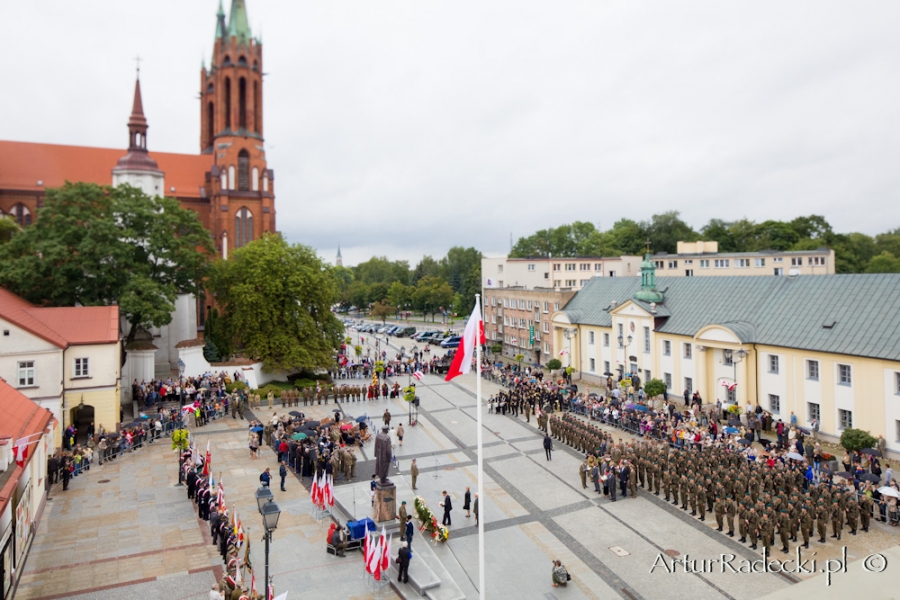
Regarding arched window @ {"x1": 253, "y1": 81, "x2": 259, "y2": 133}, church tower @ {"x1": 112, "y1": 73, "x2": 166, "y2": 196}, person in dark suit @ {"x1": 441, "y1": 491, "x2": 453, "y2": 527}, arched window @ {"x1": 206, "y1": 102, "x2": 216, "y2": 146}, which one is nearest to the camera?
person in dark suit @ {"x1": 441, "y1": 491, "x2": 453, "y2": 527}

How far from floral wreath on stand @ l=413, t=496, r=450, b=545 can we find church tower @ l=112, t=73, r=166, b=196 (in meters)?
46.4

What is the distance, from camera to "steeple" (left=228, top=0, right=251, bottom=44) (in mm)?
68000

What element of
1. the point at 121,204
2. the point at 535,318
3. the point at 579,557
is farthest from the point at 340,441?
the point at 535,318

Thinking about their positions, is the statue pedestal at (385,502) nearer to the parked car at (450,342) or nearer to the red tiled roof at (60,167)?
the parked car at (450,342)

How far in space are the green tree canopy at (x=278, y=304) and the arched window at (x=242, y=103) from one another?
26.7 metres

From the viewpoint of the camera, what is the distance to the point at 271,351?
43344mm

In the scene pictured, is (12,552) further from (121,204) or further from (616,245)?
(616,245)

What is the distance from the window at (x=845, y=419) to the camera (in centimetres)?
2772

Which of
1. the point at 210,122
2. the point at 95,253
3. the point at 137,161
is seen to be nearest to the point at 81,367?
the point at 95,253

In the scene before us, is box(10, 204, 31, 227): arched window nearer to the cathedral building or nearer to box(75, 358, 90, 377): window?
the cathedral building

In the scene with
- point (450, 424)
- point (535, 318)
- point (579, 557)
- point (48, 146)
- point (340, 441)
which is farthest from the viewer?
point (48, 146)

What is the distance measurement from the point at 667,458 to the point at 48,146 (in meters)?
65.5

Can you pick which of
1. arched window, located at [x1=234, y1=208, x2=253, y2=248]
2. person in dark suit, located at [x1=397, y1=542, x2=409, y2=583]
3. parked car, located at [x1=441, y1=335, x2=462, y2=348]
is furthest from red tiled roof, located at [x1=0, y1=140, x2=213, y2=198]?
person in dark suit, located at [x1=397, y1=542, x2=409, y2=583]

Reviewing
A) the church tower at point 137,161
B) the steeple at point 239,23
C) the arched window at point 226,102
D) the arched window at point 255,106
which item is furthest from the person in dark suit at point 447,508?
the steeple at point 239,23
